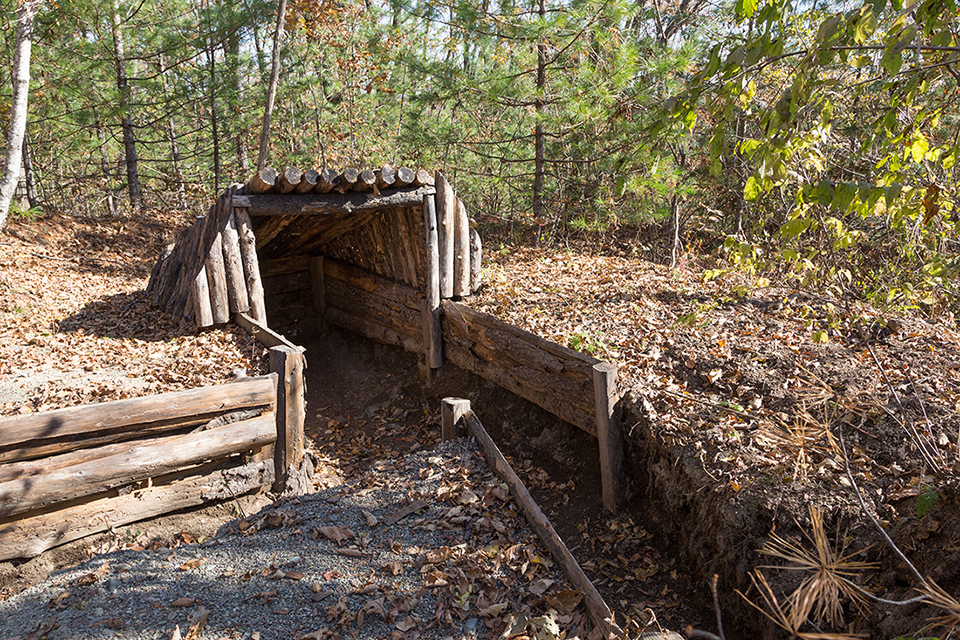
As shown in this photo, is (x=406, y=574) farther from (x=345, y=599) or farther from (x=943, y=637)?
(x=943, y=637)

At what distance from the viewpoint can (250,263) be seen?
729 cm

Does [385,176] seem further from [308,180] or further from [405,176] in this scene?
[308,180]

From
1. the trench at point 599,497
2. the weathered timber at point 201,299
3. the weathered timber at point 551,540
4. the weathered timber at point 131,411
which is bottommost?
the trench at point 599,497

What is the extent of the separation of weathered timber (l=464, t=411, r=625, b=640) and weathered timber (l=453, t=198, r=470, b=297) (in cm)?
292

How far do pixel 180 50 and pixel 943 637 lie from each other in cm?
1566

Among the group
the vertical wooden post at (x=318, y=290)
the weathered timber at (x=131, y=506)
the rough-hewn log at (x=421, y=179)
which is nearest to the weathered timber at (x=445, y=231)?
the rough-hewn log at (x=421, y=179)

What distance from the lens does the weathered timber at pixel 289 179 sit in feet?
22.1

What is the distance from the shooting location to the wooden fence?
14.8ft

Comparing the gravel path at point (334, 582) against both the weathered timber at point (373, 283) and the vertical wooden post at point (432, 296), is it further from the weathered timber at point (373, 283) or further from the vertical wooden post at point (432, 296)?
the weathered timber at point (373, 283)

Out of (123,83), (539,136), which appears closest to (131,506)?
(539,136)

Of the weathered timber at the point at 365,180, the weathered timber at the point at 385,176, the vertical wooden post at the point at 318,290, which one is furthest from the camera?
the vertical wooden post at the point at 318,290

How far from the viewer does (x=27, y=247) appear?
10.3m

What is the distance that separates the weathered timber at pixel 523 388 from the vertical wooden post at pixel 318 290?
3794 mm

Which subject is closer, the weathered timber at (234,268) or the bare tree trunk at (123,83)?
the weathered timber at (234,268)
